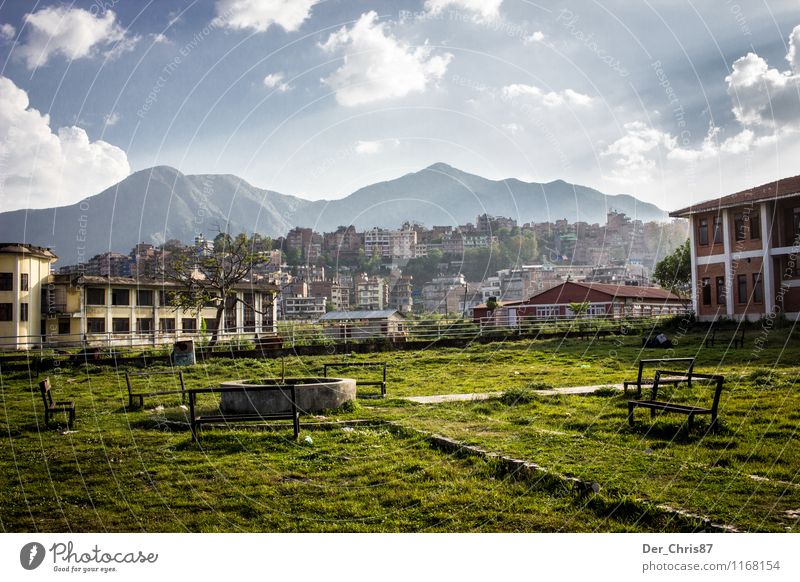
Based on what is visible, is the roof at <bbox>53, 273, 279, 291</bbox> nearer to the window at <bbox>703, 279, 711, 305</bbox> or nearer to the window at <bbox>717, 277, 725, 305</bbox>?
the window at <bbox>703, 279, 711, 305</bbox>

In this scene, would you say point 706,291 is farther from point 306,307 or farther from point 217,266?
point 217,266

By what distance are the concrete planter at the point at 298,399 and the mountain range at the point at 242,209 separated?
109 inches

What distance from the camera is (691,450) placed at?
24.4ft

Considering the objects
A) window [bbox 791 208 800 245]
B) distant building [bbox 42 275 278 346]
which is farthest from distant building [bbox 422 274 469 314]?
distant building [bbox 42 275 278 346]

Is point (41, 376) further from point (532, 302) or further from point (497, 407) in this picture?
point (532, 302)

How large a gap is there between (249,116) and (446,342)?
20715mm

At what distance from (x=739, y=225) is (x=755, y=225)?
35.8 inches

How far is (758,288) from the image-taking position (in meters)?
31.8

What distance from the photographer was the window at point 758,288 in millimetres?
31433

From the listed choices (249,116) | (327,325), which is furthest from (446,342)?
(249,116)

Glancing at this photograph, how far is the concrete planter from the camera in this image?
441 inches

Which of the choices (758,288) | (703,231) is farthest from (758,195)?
(758,288)

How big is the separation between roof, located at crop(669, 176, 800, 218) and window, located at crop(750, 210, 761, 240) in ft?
2.69

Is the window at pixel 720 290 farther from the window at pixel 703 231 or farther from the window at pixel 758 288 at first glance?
the window at pixel 703 231
